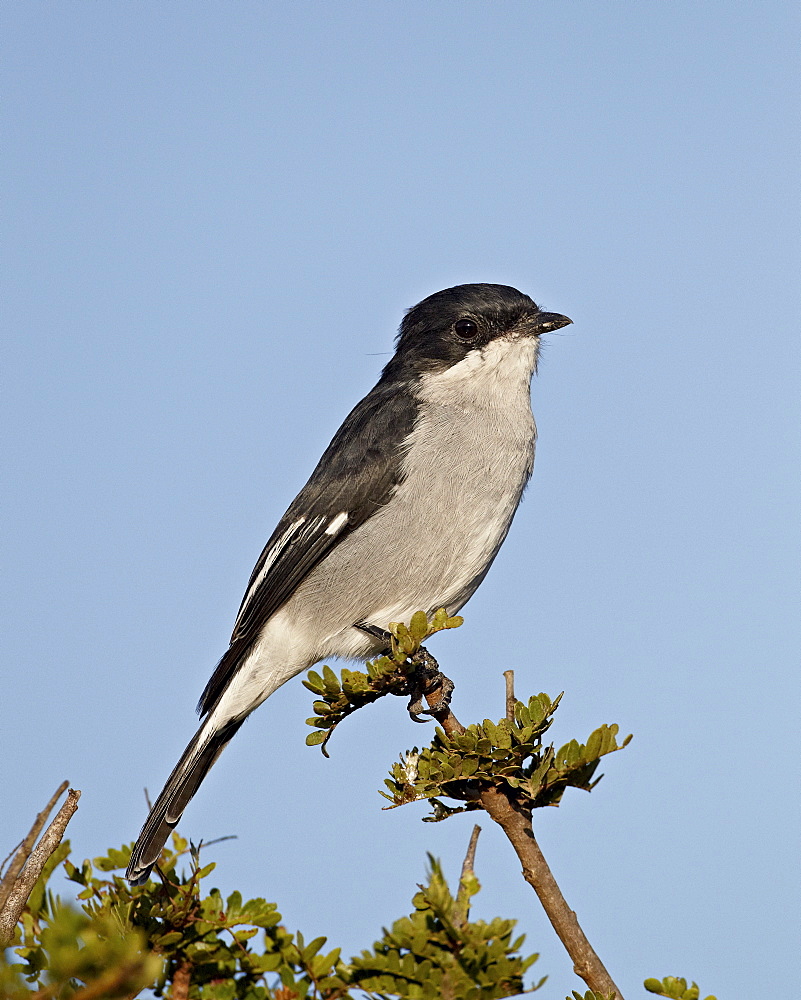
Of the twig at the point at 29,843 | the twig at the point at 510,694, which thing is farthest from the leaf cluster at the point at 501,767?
the twig at the point at 29,843

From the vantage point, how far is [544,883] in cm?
304

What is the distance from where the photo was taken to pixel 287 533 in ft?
20.3

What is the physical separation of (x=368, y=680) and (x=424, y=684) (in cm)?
66

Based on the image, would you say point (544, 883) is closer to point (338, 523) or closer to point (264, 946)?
point (264, 946)

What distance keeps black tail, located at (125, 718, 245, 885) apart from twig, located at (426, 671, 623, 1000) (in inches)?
75.2

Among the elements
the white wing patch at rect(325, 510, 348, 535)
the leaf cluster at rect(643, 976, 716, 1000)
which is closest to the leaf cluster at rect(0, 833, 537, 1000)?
the leaf cluster at rect(643, 976, 716, 1000)

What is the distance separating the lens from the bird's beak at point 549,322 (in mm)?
6406

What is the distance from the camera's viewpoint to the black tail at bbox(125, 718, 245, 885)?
4852 millimetres

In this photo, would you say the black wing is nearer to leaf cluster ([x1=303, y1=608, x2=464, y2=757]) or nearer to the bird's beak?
the bird's beak

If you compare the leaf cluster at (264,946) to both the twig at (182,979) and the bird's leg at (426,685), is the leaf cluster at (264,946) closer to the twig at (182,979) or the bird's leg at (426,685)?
the twig at (182,979)

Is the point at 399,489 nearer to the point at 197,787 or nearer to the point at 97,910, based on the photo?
the point at 197,787

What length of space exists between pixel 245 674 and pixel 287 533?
0.91 metres

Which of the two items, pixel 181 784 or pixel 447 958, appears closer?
pixel 447 958

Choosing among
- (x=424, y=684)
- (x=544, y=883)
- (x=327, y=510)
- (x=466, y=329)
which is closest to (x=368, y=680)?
(x=424, y=684)
